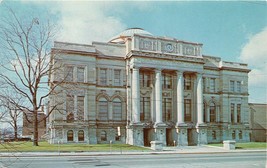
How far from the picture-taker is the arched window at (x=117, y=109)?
35.1 metres

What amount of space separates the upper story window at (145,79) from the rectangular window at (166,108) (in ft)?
10.6

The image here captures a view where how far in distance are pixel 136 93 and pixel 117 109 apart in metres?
3.26

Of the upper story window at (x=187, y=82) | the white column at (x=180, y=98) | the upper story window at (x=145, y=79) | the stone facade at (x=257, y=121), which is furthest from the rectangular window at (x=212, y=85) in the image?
the upper story window at (x=145, y=79)

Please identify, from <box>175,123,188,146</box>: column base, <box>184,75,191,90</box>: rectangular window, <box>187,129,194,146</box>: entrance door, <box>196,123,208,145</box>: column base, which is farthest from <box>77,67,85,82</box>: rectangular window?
<box>196,123,208,145</box>: column base

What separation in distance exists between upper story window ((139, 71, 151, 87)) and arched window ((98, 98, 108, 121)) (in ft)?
16.8

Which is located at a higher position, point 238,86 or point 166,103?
point 238,86

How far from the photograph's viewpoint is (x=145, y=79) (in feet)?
119

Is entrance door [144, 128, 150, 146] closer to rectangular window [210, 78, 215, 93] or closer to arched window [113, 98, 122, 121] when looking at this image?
arched window [113, 98, 122, 121]

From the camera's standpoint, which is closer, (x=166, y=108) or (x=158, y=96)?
(x=158, y=96)

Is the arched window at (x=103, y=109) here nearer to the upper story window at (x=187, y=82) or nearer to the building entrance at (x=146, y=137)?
the building entrance at (x=146, y=137)

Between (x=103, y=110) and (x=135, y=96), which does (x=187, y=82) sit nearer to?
(x=135, y=96)

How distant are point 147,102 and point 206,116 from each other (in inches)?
374

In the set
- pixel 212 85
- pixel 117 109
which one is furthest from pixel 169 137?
pixel 212 85

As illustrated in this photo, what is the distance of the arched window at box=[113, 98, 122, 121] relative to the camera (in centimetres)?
3509
